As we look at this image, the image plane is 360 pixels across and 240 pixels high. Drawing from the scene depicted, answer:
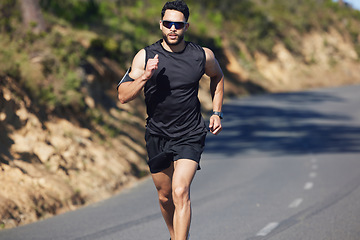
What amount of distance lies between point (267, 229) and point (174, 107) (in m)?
2.82

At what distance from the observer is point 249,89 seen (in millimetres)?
44719

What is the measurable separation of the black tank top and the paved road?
6.62 ft

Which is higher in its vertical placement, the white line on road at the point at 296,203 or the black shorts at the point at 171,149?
the black shorts at the point at 171,149

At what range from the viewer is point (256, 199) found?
10.3m

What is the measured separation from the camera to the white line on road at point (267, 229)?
24.4 feet

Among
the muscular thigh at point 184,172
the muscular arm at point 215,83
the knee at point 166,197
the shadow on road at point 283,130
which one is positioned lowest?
the shadow on road at point 283,130

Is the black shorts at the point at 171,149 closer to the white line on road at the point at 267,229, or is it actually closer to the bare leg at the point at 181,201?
the bare leg at the point at 181,201

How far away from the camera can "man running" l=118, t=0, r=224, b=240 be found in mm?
5387

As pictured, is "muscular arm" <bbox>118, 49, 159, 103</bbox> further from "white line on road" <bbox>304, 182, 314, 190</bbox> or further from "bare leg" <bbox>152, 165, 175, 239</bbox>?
"white line on road" <bbox>304, 182, 314, 190</bbox>

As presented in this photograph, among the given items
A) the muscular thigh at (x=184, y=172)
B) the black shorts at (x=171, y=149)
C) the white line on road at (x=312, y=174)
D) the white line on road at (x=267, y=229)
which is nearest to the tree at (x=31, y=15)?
the white line on road at (x=312, y=174)

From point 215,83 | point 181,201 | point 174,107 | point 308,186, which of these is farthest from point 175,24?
point 308,186

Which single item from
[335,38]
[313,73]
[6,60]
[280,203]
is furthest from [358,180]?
[335,38]

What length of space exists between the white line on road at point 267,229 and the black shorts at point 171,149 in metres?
2.14

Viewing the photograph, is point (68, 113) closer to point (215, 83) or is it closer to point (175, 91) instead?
point (215, 83)
